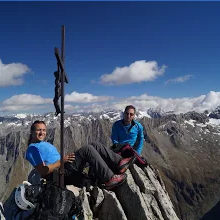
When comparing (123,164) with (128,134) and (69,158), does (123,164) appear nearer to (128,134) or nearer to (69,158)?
(69,158)

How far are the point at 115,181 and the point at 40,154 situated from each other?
420cm

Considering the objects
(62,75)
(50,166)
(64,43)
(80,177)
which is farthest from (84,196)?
(64,43)

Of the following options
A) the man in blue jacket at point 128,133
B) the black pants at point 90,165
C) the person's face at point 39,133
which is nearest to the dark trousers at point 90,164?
the black pants at point 90,165

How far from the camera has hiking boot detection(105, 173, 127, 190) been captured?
14.6m

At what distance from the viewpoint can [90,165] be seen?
14336mm

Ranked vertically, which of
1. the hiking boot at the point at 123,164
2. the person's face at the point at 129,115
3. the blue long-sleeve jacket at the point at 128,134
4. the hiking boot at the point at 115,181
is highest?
the person's face at the point at 129,115

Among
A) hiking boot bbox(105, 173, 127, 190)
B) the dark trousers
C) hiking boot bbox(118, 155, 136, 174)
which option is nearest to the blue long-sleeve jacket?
hiking boot bbox(118, 155, 136, 174)

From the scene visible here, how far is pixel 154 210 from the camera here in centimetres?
1456

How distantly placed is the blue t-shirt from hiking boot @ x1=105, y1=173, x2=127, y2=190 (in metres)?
3.08

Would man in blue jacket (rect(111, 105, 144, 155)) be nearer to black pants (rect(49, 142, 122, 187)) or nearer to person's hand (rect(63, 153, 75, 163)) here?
black pants (rect(49, 142, 122, 187))

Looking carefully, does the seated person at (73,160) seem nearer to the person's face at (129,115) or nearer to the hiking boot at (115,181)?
the hiking boot at (115,181)

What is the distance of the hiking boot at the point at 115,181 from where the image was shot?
573 inches

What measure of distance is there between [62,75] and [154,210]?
8.53 metres

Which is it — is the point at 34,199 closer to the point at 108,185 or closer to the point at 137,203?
the point at 108,185
